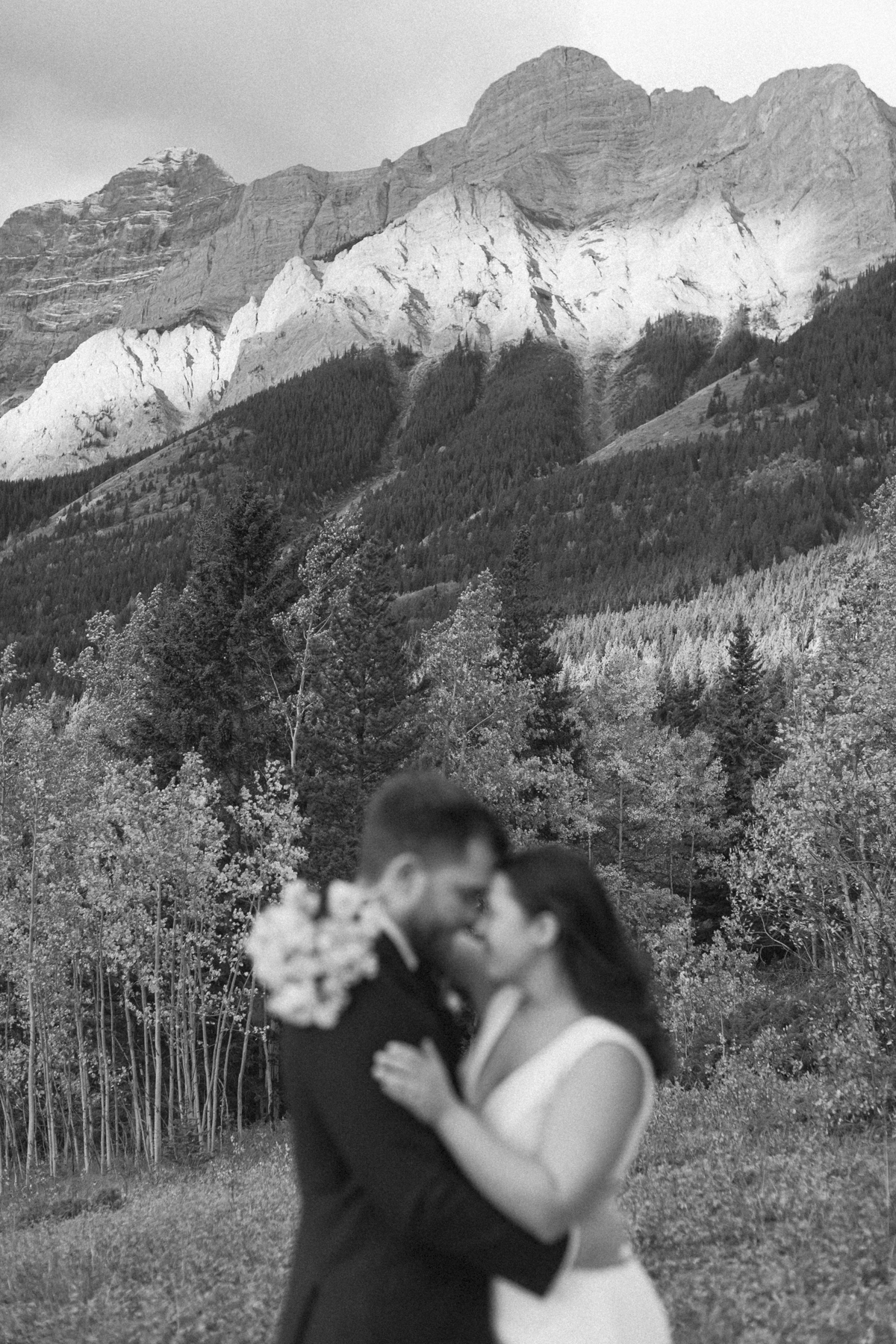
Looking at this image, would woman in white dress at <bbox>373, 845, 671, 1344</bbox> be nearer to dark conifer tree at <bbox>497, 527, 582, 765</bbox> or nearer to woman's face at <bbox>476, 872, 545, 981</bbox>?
woman's face at <bbox>476, 872, 545, 981</bbox>

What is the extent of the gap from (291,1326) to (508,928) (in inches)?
49.3

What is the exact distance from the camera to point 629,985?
3240 mm

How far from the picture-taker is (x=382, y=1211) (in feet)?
9.40

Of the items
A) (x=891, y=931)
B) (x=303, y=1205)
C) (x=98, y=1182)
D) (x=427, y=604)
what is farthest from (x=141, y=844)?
(x=427, y=604)

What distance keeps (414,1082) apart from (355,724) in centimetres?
3143

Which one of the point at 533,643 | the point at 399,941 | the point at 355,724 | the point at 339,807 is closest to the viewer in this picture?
the point at 399,941

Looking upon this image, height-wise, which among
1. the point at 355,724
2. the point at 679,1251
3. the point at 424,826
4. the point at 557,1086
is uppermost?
the point at 355,724

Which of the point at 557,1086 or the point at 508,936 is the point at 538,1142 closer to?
the point at 557,1086

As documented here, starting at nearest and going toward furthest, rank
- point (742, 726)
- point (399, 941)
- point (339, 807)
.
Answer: point (399, 941) < point (339, 807) < point (742, 726)

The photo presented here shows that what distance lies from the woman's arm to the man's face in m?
0.31

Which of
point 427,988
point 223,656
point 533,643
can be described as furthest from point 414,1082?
point 533,643

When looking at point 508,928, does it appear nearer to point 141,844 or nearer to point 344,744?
point 141,844

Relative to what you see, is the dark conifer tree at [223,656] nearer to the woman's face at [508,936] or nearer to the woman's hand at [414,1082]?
the woman's face at [508,936]

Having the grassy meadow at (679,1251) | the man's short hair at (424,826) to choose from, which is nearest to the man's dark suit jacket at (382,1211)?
the man's short hair at (424,826)
